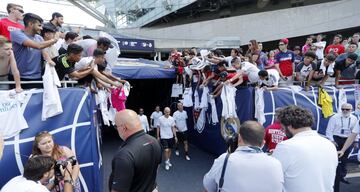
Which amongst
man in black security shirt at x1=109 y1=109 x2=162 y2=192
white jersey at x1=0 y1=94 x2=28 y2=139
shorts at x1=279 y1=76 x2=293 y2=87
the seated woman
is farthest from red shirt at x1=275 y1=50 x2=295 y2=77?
white jersey at x1=0 y1=94 x2=28 y2=139

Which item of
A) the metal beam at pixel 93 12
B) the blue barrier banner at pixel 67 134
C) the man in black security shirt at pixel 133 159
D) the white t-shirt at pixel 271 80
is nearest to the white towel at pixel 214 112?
the white t-shirt at pixel 271 80

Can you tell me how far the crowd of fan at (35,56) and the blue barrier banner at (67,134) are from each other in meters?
0.33

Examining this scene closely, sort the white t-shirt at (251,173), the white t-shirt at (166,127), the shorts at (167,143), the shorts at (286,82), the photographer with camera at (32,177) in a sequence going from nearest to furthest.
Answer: the white t-shirt at (251,173) < the photographer with camera at (32,177) < the shorts at (286,82) < the shorts at (167,143) < the white t-shirt at (166,127)

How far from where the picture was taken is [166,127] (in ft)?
27.6

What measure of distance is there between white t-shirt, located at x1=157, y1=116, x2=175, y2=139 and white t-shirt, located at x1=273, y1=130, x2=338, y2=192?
616cm

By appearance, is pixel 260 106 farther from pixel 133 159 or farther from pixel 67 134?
pixel 133 159

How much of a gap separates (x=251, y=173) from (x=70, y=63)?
3.66m

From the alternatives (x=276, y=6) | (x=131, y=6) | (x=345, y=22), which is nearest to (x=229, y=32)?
(x=276, y=6)

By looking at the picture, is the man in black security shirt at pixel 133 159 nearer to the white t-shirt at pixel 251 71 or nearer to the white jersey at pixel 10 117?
the white jersey at pixel 10 117

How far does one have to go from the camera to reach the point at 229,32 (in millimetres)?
24172

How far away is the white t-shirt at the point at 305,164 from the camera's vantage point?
7.22 ft

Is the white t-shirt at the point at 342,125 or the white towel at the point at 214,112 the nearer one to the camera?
the white t-shirt at the point at 342,125

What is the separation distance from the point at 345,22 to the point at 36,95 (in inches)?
783

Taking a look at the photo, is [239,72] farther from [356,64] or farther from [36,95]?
[36,95]
